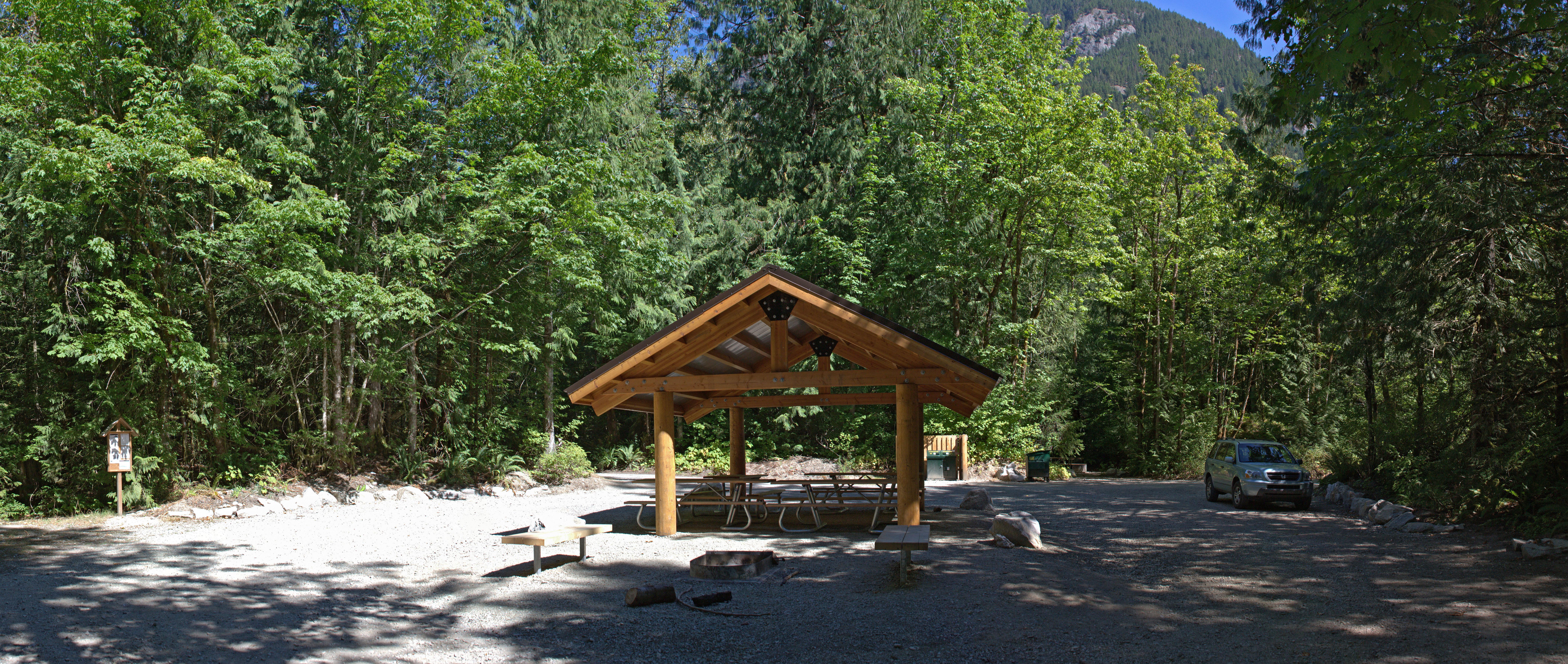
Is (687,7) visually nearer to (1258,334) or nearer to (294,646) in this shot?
(1258,334)

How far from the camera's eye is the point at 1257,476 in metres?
15.4

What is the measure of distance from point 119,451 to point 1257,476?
18.5 meters

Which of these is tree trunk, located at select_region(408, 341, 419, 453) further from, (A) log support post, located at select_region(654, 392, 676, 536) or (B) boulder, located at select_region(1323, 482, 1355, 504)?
(B) boulder, located at select_region(1323, 482, 1355, 504)

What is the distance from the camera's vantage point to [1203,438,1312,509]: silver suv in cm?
1525

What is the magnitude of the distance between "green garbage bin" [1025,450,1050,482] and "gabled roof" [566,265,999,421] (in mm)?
11805

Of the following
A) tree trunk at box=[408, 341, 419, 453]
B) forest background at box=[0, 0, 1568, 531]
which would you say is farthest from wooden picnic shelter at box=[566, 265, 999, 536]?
tree trunk at box=[408, 341, 419, 453]

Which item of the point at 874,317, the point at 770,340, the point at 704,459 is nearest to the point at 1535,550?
the point at 874,317

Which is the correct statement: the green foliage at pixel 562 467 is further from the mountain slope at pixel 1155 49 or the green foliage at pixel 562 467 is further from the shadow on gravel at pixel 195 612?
the mountain slope at pixel 1155 49

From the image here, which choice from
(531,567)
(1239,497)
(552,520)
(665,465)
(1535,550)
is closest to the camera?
(1535,550)

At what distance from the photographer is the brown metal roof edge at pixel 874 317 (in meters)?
10.4

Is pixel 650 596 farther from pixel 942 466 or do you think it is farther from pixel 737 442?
pixel 942 466

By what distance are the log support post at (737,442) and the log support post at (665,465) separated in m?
3.00

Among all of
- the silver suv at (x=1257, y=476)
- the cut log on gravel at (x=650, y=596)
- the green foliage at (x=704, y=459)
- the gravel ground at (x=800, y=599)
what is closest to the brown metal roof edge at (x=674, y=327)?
the gravel ground at (x=800, y=599)

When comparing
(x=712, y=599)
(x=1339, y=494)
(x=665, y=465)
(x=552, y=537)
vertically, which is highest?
(x=665, y=465)
